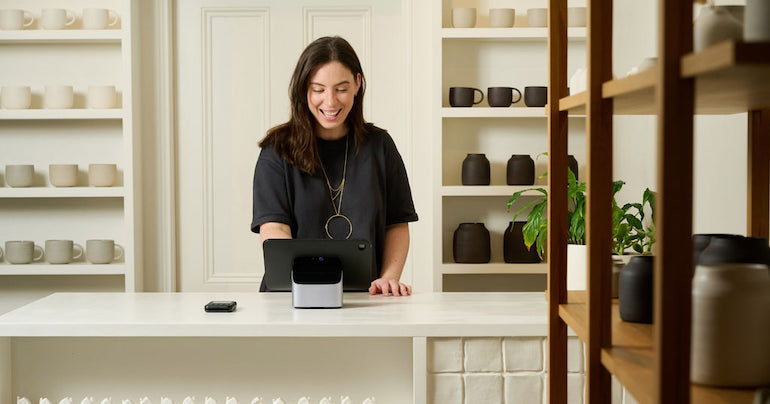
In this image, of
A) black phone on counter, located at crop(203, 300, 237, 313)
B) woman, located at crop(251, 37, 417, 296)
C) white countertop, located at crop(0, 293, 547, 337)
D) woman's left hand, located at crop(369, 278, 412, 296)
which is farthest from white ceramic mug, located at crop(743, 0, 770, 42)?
woman, located at crop(251, 37, 417, 296)

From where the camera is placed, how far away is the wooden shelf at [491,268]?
3.61 metres

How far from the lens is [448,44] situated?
374 centimetres

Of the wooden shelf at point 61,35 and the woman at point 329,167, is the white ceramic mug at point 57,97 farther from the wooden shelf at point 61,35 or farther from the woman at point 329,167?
the woman at point 329,167

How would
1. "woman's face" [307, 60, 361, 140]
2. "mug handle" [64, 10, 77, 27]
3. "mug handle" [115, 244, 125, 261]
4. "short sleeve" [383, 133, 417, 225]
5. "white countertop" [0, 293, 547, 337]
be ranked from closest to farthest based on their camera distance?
"white countertop" [0, 293, 547, 337] < "woman's face" [307, 60, 361, 140] < "short sleeve" [383, 133, 417, 225] < "mug handle" [64, 10, 77, 27] < "mug handle" [115, 244, 125, 261]

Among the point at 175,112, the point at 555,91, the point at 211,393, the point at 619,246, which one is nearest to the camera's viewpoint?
the point at 555,91

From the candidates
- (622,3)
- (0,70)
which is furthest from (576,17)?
(0,70)

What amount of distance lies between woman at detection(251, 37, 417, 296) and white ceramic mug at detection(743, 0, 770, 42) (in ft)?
6.04

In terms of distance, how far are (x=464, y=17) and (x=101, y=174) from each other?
1828 millimetres

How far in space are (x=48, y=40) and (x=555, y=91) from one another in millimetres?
3069

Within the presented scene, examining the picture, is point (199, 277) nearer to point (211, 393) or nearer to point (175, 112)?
point (175, 112)

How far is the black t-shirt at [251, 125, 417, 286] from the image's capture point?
8.56 ft

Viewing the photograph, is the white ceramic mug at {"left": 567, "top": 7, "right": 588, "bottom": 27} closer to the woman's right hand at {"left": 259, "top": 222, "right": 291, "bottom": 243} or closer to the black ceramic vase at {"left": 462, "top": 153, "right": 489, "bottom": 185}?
the black ceramic vase at {"left": 462, "top": 153, "right": 489, "bottom": 185}

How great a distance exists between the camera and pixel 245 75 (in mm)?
3900

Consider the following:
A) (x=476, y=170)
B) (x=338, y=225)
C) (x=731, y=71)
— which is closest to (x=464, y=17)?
(x=476, y=170)
